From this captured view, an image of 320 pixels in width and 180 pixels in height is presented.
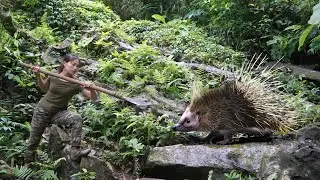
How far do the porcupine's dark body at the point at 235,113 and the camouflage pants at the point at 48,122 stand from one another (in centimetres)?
142

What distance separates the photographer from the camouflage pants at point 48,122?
557 cm

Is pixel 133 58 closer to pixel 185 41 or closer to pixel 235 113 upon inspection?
pixel 185 41

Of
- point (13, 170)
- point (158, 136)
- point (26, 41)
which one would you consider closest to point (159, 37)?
point (26, 41)

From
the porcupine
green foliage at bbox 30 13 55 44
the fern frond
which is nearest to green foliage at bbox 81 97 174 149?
the porcupine

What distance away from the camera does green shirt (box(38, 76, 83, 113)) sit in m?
5.61

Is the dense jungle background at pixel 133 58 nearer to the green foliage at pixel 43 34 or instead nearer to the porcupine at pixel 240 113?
the green foliage at pixel 43 34

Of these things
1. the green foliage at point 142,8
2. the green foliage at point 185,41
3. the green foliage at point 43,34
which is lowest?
the green foliage at point 142,8

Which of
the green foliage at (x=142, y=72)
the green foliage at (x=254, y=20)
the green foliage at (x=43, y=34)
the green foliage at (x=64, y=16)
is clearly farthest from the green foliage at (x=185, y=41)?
the green foliage at (x=43, y=34)

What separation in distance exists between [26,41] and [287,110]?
19.5ft

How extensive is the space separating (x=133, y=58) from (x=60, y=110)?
12.1 ft

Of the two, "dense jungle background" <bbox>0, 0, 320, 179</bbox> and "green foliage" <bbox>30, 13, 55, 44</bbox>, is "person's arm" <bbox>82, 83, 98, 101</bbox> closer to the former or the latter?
"dense jungle background" <bbox>0, 0, 320, 179</bbox>

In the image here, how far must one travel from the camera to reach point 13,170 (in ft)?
17.9

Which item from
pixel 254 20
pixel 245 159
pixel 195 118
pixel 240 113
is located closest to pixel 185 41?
pixel 254 20

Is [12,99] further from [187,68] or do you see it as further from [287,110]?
[287,110]
